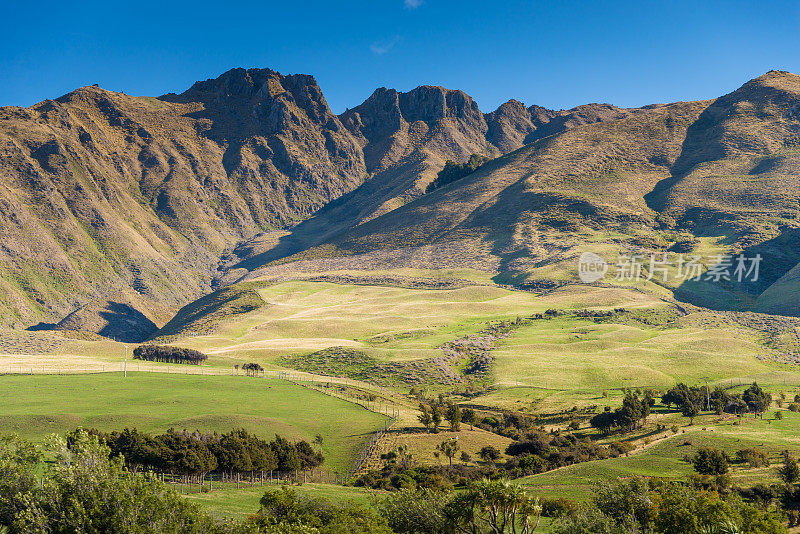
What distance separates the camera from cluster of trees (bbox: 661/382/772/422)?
68625 millimetres

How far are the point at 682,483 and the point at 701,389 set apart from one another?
4365cm

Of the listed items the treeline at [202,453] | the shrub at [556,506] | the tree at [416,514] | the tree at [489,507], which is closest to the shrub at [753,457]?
the shrub at [556,506]

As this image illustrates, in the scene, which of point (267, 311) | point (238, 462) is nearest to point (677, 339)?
point (238, 462)

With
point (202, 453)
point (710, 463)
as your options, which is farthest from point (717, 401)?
point (202, 453)

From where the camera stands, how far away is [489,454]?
58.3 m

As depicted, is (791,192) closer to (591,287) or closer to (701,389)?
(591,287)

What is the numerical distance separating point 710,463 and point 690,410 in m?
23.4

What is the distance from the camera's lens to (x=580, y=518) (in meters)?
27.5

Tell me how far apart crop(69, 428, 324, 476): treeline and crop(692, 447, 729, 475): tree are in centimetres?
3216

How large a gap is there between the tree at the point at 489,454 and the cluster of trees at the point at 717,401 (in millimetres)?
25114

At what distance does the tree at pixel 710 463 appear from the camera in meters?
45.7

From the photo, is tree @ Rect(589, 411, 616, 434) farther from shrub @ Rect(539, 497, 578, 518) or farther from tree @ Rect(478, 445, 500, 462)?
shrub @ Rect(539, 497, 578, 518)

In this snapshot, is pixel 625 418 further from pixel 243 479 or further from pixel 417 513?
pixel 417 513

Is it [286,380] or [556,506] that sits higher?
[556,506]
